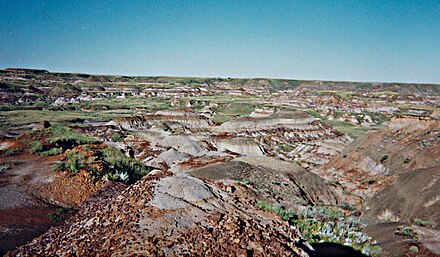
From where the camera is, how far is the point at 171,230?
6582 mm

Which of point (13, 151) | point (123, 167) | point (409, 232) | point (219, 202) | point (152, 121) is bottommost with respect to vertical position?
point (152, 121)

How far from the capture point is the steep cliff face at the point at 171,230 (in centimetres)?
605

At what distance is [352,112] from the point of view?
349ft

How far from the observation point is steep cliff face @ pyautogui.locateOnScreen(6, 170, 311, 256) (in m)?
6.05

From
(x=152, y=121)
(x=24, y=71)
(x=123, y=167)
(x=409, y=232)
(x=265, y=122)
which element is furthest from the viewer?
(x=24, y=71)

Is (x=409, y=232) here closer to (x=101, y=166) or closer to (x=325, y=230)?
(x=325, y=230)

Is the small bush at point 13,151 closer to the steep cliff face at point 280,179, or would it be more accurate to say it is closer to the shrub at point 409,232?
the steep cliff face at point 280,179

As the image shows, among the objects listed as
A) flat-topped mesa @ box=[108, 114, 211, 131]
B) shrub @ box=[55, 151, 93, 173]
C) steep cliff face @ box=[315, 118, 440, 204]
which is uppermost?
shrub @ box=[55, 151, 93, 173]

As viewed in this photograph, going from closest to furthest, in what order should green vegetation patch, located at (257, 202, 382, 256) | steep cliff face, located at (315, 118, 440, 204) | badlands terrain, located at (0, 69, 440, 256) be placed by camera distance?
badlands terrain, located at (0, 69, 440, 256), green vegetation patch, located at (257, 202, 382, 256), steep cliff face, located at (315, 118, 440, 204)

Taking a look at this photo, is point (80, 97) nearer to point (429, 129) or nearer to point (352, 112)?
point (352, 112)

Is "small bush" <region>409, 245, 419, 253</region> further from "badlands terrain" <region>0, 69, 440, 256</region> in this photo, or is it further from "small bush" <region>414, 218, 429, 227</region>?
"small bush" <region>414, 218, 429, 227</region>

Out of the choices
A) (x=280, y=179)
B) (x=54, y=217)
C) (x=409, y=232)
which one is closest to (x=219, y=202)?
(x=54, y=217)

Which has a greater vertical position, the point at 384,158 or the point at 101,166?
the point at 101,166

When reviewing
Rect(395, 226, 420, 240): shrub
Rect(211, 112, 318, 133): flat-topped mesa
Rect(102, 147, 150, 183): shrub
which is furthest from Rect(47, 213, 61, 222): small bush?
Rect(211, 112, 318, 133): flat-topped mesa
